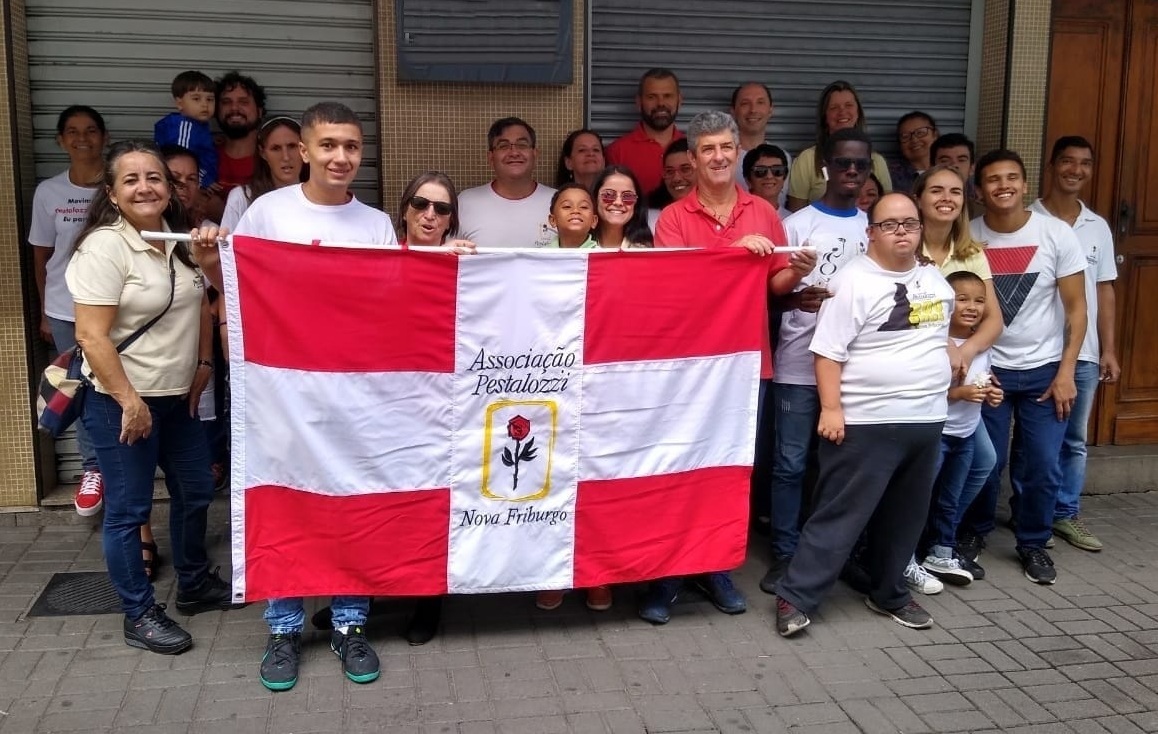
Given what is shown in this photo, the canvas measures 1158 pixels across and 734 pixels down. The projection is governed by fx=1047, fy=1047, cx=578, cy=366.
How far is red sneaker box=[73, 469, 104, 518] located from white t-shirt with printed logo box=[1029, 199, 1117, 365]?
4.95m

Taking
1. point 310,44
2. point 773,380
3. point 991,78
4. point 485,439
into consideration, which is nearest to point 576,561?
point 485,439

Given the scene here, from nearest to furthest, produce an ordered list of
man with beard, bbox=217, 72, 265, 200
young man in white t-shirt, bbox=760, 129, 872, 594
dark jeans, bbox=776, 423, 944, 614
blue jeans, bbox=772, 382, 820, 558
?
dark jeans, bbox=776, 423, 944, 614, young man in white t-shirt, bbox=760, 129, 872, 594, blue jeans, bbox=772, 382, 820, 558, man with beard, bbox=217, 72, 265, 200

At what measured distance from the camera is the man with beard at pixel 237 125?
5.45 meters

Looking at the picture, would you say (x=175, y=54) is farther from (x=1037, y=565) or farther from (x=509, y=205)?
(x=1037, y=565)

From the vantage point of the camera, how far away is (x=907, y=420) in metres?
4.14

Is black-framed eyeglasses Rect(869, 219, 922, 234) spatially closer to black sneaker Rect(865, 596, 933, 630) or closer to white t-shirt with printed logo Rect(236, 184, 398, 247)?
black sneaker Rect(865, 596, 933, 630)

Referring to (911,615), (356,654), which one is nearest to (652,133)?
(911,615)

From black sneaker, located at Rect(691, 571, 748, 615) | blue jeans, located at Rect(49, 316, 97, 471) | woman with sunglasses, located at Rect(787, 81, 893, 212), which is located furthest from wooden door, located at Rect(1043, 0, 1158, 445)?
blue jeans, located at Rect(49, 316, 97, 471)

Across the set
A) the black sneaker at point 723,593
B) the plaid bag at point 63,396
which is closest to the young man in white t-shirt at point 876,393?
the black sneaker at point 723,593

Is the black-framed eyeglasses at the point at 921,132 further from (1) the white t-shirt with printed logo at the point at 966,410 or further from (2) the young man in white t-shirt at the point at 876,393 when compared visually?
(2) the young man in white t-shirt at the point at 876,393

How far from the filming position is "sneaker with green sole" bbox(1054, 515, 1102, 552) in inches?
216

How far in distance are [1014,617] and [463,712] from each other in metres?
2.50

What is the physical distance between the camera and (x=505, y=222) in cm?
509

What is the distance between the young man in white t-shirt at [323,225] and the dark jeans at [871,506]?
177 cm
